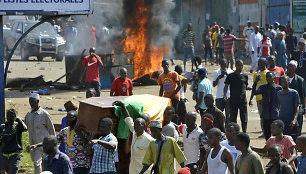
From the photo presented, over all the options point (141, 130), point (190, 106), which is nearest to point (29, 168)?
point (141, 130)

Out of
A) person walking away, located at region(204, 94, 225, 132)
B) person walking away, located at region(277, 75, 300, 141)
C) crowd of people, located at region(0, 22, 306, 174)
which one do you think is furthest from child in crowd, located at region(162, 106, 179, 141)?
person walking away, located at region(277, 75, 300, 141)

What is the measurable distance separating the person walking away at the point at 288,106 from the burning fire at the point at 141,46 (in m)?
10.6

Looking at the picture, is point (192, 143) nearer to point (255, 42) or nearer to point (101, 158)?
point (101, 158)

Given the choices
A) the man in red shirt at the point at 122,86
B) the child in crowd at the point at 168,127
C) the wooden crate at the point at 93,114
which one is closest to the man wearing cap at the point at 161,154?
the wooden crate at the point at 93,114

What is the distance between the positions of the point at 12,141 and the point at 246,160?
3.90 metres

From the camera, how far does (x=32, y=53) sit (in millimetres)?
30016

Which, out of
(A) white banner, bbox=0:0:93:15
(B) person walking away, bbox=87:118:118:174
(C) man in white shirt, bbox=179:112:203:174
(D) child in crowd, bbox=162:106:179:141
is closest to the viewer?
(B) person walking away, bbox=87:118:118:174

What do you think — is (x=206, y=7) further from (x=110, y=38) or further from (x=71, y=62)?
(x=71, y=62)

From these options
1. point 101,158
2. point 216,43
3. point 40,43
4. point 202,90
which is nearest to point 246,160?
point 101,158

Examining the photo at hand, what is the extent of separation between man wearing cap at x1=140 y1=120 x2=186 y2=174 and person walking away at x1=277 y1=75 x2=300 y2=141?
2946 mm

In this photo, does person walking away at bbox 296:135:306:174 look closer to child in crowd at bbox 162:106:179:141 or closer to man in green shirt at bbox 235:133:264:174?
man in green shirt at bbox 235:133:264:174

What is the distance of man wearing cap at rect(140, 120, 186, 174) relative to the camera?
8008mm

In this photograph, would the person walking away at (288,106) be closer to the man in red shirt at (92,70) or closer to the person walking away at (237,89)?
the person walking away at (237,89)

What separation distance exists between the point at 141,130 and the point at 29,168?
11.3 feet
